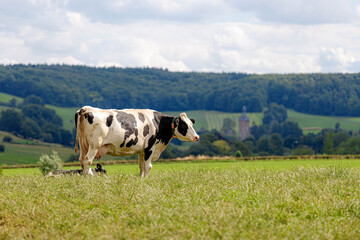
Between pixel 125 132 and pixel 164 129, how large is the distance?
187cm

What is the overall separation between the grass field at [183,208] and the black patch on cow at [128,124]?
5.67 ft

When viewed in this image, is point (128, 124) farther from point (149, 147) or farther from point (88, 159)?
point (88, 159)

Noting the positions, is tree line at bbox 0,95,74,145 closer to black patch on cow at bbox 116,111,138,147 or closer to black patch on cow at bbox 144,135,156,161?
black patch on cow at bbox 144,135,156,161

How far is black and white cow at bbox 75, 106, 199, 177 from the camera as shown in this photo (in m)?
16.9

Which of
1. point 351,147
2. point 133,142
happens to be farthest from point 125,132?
point 351,147

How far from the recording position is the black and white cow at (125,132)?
16938 millimetres

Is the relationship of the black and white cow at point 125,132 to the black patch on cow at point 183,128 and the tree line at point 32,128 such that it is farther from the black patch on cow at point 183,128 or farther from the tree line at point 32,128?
the tree line at point 32,128

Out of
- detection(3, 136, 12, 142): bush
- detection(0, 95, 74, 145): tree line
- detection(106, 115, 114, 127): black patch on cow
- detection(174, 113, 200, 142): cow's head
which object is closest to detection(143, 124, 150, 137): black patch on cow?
detection(174, 113, 200, 142): cow's head

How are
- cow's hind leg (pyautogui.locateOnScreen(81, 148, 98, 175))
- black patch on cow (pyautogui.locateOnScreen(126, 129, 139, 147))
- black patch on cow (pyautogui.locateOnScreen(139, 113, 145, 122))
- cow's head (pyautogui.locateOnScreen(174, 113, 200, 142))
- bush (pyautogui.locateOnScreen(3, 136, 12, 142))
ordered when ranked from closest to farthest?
cow's hind leg (pyautogui.locateOnScreen(81, 148, 98, 175)) < black patch on cow (pyautogui.locateOnScreen(126, 129, 139, 147)) < black patch on cow (pyautogui.locateOnScreen(139, 113, 145, 122)) < cow's head (pyautogui.locateOnScreen(174, 113, 200, 142)) < bush (pyautogui.locateOnScreen(3, 136, 12, 142))

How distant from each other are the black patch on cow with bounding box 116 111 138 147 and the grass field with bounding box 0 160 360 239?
173 cm

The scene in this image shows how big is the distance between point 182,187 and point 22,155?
141 meters

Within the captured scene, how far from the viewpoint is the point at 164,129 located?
1867 cm

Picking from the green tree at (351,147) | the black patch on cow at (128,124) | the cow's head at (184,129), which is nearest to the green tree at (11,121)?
the green tree at (351,147)

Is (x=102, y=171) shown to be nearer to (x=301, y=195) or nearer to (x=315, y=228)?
(x=301, y=195)
